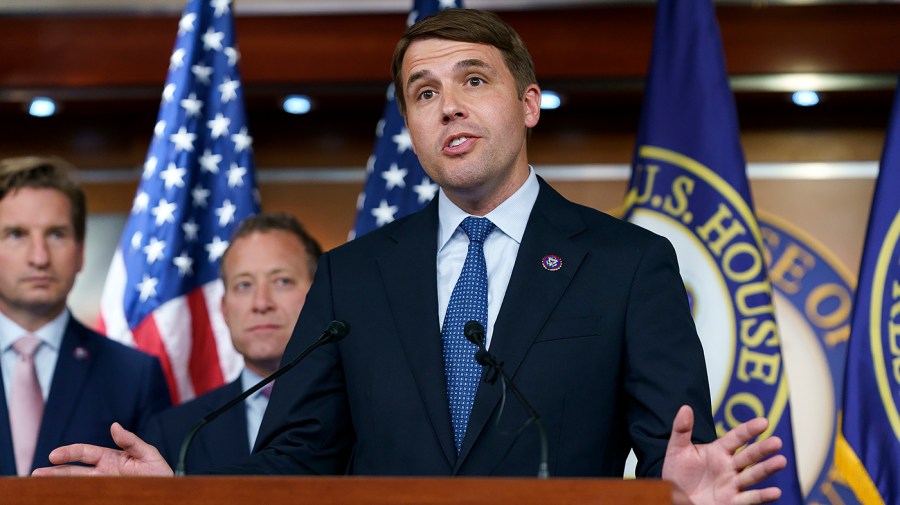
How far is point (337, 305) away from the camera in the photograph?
2.49 meters

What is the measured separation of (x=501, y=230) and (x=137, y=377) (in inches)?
79.8

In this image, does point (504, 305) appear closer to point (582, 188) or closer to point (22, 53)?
point (582, 188)

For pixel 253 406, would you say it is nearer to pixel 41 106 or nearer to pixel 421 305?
pixel 421 305

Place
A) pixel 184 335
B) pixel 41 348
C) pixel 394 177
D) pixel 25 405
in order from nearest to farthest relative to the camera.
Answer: pixel 25 405 → pixel 41 348 → pixel 394 177 → pixel 184 335

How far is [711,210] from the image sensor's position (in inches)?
153

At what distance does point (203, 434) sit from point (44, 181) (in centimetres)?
109

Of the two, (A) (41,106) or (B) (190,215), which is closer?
(B) (190,215)

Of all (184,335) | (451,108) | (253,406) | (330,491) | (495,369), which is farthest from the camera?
(184,335)

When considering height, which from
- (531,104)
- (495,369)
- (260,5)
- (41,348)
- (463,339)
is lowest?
(495,369)

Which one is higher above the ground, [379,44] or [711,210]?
[379,44]

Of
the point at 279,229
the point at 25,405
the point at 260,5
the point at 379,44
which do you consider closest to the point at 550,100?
the point at 379,44

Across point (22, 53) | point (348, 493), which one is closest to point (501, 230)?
point (348, 493)

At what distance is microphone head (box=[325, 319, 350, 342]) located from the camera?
2.23 metres

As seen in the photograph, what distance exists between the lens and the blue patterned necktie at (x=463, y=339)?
2.30 m
